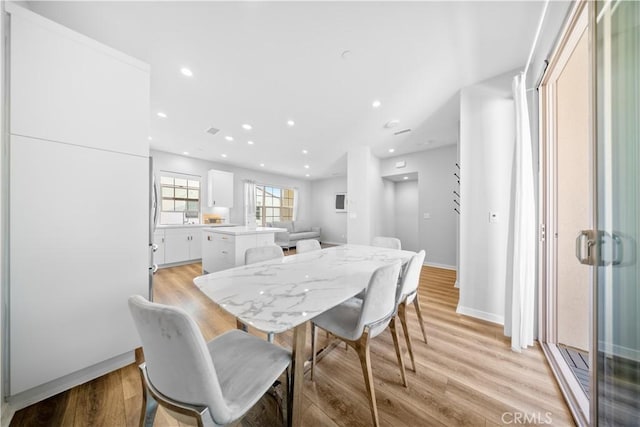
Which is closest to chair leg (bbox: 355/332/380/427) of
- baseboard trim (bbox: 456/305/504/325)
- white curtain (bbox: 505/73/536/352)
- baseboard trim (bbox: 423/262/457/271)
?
white curtain (bbox: 505/73/536/352)

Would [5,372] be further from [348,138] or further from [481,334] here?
[348,138]

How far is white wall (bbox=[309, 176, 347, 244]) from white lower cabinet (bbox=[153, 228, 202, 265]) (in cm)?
428

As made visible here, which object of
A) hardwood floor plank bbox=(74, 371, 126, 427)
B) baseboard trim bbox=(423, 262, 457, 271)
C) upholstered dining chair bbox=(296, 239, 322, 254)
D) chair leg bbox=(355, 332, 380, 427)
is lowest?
hardwood floor plank bbox=(74, 371, 126, 427)

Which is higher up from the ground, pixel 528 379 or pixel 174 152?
pixel 174 152

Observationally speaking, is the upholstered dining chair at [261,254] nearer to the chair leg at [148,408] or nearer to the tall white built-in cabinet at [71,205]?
the tall white built-in cabinet at [71,205]

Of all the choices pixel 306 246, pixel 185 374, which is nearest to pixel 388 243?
pixel 306 246

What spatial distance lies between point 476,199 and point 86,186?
3551 mm

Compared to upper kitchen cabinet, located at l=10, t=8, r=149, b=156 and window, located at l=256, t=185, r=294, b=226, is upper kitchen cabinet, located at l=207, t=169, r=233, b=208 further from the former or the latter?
upper kitchen cabinet, located at l=10, t=8, r=149, b=156

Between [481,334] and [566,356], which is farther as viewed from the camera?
[481,334]

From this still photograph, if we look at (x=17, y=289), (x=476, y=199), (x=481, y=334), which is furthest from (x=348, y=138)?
(x=17, y=289)

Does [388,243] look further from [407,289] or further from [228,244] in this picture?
[228,244]

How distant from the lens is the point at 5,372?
44.9 inches

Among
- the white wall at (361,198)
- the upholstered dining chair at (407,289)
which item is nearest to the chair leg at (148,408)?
the upholstered dining chair at (407,289)

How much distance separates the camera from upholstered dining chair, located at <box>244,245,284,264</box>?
68.3 inches
